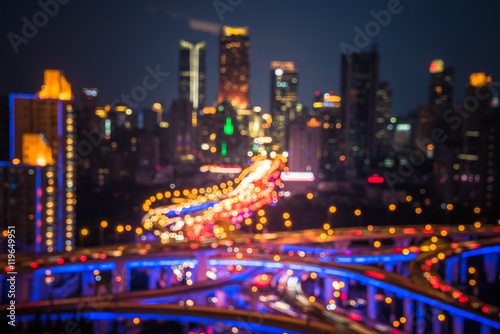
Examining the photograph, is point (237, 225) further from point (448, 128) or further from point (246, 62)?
point (246, 62)

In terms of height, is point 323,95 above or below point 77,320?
above

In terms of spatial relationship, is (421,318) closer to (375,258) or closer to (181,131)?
(375,258)

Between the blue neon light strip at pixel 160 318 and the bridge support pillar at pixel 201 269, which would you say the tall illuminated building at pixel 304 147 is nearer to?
the bridge support pillar at pixel 201 269

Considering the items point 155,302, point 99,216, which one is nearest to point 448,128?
point 99,216

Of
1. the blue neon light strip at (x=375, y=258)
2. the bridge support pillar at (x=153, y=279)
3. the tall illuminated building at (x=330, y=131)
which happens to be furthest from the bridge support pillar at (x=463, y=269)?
the tall illuminated building at (x=330, y=131)

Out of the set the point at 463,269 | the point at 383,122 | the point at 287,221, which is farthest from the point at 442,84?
the point at 463,269

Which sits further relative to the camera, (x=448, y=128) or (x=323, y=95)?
(x=323, y=95)

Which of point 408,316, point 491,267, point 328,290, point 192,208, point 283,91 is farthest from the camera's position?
point 283,91

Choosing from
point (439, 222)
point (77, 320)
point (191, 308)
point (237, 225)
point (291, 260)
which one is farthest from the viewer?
point (439, 222)
